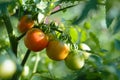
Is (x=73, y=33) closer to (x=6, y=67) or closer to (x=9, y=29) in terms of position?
(x=9, y=29)

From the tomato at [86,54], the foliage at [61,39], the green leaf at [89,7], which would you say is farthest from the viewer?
the tomato at [86,54]

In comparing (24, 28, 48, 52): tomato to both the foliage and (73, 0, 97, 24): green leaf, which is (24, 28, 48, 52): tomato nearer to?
the foliage

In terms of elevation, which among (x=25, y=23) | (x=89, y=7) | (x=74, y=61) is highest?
(x=89, y=7)

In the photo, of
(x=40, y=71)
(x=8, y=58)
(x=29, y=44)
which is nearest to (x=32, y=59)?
(x=40, y=71)

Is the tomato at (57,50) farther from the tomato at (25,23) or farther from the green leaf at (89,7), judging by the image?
the green leaf at (89,7)

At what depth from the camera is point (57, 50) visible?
0.88 m

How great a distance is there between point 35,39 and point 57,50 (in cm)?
7

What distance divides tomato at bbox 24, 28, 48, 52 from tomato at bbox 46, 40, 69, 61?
2 centimetres

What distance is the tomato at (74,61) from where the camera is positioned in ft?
2.88

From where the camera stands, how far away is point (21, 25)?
89 cm

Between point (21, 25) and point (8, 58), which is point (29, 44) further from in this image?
point (8, 58)

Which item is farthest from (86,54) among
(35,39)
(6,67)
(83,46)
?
(6,67)

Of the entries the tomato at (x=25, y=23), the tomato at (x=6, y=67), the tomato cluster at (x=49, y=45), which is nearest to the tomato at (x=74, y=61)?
the tomato cluster at (x=49, y=45)

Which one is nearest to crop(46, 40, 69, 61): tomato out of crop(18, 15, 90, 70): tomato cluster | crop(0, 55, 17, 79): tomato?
crop(18, 15, 90, 70): tomato cluster
